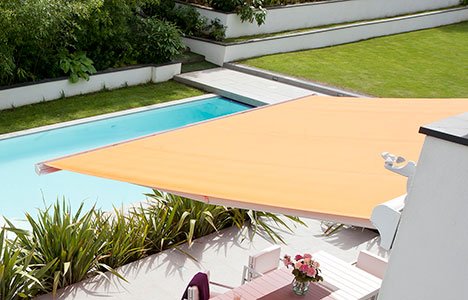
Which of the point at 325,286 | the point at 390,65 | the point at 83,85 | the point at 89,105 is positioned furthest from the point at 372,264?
the point at 390,65

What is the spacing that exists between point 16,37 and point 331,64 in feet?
41.2

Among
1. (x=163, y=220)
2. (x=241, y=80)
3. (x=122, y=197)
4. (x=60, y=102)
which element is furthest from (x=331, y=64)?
(x=163, y=220)

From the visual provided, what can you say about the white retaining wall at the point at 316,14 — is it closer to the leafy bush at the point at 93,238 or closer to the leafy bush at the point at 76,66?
the leafy bush at the point at 76,66

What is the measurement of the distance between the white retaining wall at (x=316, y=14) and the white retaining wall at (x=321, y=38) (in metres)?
0.89

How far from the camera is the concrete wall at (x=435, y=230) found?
2.93 metres

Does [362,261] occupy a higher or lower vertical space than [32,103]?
higher

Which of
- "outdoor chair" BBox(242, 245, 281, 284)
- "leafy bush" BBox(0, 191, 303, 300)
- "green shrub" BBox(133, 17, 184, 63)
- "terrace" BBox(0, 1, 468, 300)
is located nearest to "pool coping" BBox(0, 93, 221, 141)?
"terrace" BBox(0, 1, 468, 300)

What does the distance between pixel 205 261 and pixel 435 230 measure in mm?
7086

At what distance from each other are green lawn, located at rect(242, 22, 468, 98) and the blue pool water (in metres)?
5.90

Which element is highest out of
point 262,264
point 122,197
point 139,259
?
point 262,264

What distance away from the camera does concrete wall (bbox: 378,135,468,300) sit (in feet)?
9.62

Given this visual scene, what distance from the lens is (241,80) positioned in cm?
2183

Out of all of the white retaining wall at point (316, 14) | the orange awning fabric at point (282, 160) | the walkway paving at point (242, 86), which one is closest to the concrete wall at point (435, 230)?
the orange awning fabric at point (282, 160)

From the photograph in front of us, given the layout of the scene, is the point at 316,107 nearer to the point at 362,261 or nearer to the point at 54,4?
the point at 362,261
